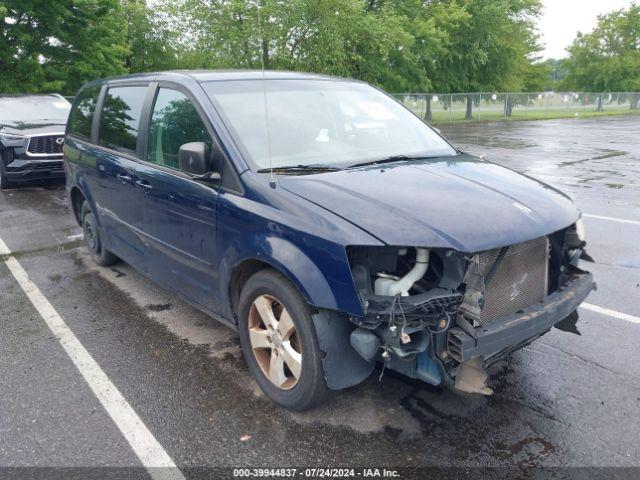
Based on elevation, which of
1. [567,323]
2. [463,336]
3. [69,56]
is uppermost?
[69,56]

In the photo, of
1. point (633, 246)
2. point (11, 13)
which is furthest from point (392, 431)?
point (11, 13)

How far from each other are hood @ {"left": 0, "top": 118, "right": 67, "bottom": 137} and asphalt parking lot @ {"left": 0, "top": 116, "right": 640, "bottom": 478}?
5.93 metres

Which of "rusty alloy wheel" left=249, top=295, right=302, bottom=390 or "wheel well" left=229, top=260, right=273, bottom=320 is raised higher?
"wheel well" left=229, top=260, right=273, bottom=320

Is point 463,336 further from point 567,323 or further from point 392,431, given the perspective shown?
point 567,323

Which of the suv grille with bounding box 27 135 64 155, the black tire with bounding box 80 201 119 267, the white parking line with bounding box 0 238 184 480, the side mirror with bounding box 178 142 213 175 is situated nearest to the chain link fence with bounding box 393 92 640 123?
the suv grille with bounding box 27 135 64 155

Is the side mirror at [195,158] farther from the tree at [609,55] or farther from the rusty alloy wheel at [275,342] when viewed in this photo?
the tree at [609,55]

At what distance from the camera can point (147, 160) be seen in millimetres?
4059

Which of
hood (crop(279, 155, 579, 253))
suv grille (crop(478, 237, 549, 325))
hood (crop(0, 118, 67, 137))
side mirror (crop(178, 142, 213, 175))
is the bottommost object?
suv grille (crop(478, 237, 549, 325))

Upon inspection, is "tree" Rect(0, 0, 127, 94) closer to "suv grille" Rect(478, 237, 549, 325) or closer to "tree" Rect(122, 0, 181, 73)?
"tree" Rect(122, 0, 181, 73)

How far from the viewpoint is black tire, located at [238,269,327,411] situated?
2803mm

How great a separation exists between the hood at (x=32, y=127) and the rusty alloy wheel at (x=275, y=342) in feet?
27.7

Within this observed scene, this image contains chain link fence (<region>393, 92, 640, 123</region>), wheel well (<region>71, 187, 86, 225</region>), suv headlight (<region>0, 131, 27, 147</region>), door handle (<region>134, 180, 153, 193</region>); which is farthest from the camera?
chain link fence (<region>393, 92, 640, 123</region>)

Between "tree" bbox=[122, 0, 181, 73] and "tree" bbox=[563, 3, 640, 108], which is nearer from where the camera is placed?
"tree" bbox=[122, 0, 181, 73]

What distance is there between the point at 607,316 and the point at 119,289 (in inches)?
163
